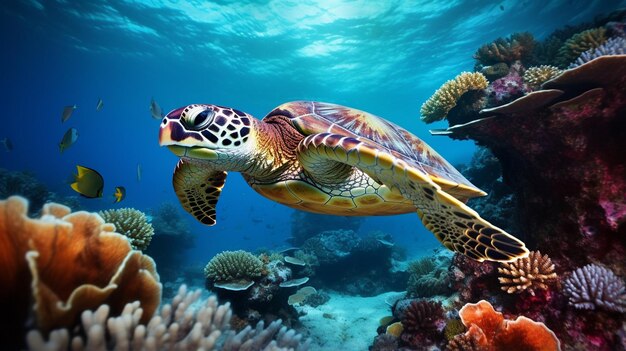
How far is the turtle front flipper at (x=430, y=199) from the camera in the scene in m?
1.95

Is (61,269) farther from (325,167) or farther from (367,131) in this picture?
(367,131)

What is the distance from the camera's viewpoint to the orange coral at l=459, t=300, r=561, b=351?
2.33 meters

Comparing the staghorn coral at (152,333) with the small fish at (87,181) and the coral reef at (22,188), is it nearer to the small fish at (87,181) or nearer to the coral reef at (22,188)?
the small fish at (87,181)

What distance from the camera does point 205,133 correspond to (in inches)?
92.0

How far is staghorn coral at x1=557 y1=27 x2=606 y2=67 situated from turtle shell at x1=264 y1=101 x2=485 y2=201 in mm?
3557

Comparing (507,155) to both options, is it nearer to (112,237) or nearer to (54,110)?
(112,237)

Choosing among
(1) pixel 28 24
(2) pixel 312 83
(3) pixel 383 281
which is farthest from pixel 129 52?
(3) pixel 383 281

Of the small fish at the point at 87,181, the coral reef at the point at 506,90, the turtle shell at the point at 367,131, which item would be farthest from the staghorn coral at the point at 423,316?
the small fish at the point at 87,181

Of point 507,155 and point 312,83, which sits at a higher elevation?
point 312,83

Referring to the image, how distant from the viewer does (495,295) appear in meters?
3.17

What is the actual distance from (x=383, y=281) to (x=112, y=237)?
9691mm

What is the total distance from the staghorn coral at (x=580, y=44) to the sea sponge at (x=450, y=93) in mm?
1357

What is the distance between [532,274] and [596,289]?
48 cm

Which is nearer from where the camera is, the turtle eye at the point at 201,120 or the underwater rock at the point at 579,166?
the turtle eye at the point at 201,120
